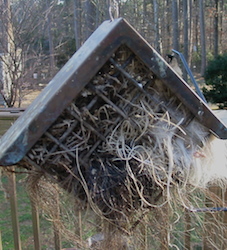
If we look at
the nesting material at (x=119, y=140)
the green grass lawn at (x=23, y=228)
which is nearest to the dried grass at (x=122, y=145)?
the nesting material at (x=119, y=140)

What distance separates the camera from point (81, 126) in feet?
2.44

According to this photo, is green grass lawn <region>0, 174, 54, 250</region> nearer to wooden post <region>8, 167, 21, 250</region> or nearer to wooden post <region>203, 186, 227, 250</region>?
wooden post <region>8, 167, 21, 250</region>

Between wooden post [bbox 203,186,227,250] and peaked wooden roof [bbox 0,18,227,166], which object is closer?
peaked wooden roof [bbox 0,18,227,166]

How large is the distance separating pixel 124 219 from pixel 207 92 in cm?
536

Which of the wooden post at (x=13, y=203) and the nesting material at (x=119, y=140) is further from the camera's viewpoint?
the wooden post at (x=13, y=203)

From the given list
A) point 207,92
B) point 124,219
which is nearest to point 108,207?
point 124,219

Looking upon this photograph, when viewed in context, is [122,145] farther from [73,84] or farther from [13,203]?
[13,203]

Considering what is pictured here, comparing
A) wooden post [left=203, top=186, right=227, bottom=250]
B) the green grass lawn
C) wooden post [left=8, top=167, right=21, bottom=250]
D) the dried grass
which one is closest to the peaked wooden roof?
the dried grass

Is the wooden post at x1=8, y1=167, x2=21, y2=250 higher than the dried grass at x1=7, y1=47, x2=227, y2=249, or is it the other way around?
the dried grass at x1=7, y1=47, x2=227, y2=249

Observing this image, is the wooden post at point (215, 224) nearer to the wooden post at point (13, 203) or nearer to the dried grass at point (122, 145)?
the dried grass at point (122, 145)

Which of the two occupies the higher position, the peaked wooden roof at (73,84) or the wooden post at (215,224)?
the peaked wooden roof at (73,84)

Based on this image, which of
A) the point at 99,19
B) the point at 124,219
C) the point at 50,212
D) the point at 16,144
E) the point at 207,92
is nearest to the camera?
the point at 16,144

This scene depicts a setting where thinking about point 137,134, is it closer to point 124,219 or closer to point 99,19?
point 124,219

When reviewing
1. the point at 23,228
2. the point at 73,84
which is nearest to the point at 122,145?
the point at 73,84
